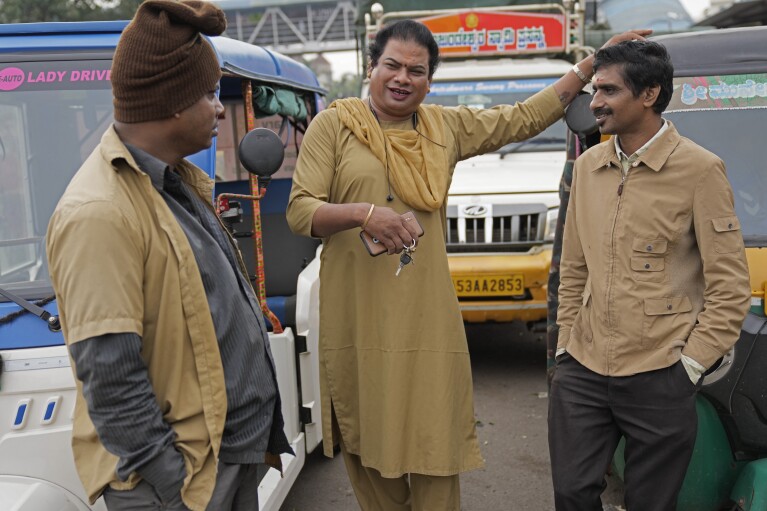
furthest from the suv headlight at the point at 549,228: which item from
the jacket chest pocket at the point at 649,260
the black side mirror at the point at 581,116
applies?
the jacket chest pocket at the point at 649,260

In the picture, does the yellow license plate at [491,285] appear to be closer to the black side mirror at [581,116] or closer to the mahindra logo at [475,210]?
the mahindra logo at [475,210]

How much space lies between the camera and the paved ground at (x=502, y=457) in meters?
4.01

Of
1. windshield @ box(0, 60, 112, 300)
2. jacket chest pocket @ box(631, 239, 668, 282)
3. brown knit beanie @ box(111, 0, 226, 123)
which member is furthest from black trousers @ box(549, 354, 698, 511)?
windshield @ box(0, 60, 112, 300)

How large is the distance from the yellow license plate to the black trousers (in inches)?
114

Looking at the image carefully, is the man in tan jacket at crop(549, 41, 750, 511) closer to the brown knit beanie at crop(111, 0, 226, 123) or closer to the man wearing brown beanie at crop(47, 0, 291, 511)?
the man wearing brown beanie at crop(47, 0, 291, 511)

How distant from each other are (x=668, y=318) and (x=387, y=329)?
947mm

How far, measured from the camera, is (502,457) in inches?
Result: 178

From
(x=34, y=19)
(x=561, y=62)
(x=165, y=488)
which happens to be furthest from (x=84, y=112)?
(x=34, y=19)

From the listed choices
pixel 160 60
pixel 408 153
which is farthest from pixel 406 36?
pixel 160 60

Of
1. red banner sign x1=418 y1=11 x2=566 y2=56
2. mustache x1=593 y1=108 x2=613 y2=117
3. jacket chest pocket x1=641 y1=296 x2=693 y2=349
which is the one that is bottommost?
jacket chest pocket x1=641 y1=296 x2=693 y2=349

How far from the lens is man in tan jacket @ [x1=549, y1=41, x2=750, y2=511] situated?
7.77 ft

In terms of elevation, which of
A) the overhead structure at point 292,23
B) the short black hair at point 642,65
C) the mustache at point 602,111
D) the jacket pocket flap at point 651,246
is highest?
the overhead structure at point 292,23

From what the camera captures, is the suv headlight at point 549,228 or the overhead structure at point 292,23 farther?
the overhead structure at point 292,23

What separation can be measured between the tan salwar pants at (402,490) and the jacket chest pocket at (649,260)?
1.05 m
